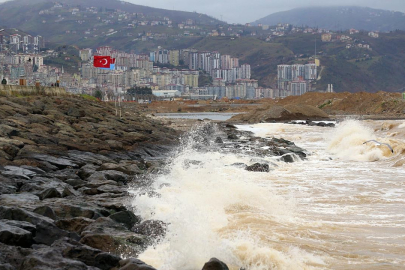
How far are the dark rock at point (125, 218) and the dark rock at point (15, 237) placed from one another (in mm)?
1855

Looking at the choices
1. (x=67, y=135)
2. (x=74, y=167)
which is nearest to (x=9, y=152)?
(x=74, y=167)

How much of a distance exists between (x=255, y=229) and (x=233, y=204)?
2.27 metres

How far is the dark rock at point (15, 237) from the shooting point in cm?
723

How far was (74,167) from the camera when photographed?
15461mm

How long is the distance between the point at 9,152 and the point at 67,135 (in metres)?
5.11

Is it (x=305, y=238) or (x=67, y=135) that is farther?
(x=67, y=135)

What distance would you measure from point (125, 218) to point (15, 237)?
224 cm

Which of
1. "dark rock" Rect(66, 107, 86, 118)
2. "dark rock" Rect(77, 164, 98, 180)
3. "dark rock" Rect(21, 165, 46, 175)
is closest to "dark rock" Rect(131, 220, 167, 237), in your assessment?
"dark rock" Rect(77, 164, 98, 180)

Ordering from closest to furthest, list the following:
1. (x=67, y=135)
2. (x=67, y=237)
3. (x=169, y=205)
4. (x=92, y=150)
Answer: (x=67, y=237) → (x=169, y=205) → (x=92, y=150) → (x=67, y=135)

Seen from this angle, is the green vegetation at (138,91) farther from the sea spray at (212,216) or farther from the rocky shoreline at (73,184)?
the sea spray at (212,216)

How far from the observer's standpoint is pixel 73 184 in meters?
12.8

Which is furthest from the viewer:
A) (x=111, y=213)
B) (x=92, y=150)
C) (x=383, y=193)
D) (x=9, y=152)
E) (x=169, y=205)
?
(x=92, y=150)

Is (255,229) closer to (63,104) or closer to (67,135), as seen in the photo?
(67,135)

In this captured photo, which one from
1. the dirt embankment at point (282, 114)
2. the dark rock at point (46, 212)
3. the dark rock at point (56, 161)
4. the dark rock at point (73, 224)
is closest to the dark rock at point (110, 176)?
the dark rock at point (56, 161)
